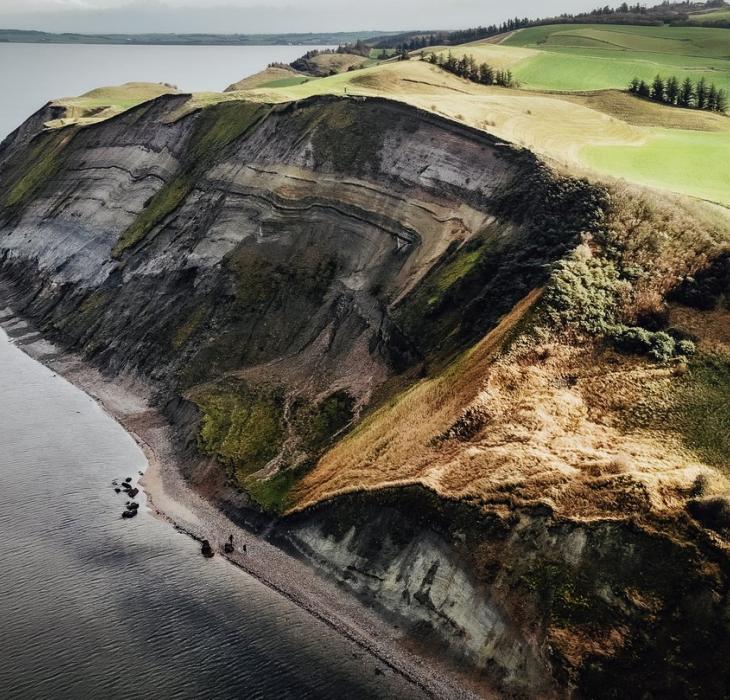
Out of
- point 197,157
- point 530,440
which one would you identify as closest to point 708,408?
point 530,440

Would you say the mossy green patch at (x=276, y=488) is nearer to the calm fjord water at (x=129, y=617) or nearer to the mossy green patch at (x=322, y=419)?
the mossy green patch at (x=322, y=419)

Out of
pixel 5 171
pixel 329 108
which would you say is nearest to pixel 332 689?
pixel 329 108

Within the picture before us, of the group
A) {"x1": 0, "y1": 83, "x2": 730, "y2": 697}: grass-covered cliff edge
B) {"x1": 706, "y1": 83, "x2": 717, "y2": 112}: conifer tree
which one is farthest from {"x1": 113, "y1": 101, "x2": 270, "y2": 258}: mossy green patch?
{"x1": 706, "y1": 83, "x2": 717, "y2": 112}: conifer tree

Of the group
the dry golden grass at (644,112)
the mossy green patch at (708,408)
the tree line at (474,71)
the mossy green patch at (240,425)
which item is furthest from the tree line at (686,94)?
the mossy green patch at (240,425)

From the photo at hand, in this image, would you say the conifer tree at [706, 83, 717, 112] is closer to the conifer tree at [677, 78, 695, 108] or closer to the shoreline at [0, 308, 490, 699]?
the conifer tree at [677, 78, 695, 108]

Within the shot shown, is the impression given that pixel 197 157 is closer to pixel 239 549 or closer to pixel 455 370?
pixel 455 370

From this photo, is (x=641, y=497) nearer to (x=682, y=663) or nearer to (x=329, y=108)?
(x=682, y=663)
